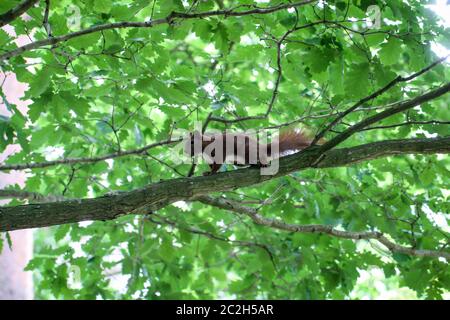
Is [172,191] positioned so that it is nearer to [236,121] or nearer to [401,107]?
[236,121]

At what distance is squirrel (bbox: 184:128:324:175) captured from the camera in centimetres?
404

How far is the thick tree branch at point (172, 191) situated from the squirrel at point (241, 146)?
Result: 0.93 meters

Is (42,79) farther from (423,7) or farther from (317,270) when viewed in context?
(317,270)

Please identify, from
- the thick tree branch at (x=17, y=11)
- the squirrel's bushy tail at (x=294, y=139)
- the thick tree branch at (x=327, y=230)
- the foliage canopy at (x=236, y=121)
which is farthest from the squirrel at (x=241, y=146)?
the thick tree branch at (x=17, y=11)

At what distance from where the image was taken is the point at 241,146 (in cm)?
406

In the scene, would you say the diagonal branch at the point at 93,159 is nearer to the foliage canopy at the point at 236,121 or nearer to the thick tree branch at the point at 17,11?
the foliage canopy at the point at 236,121

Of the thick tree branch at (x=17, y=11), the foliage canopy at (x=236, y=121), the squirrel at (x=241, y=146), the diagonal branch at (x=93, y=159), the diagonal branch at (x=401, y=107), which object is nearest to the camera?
the thick tree branch at (x=17, y=11)

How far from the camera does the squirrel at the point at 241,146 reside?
159 inches

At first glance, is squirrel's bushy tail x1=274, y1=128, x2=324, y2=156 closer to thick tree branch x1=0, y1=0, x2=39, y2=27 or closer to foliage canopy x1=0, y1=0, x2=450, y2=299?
foliage canopy x1=0, y1=0, x2=450, y2=299

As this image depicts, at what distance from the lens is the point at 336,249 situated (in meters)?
4.62

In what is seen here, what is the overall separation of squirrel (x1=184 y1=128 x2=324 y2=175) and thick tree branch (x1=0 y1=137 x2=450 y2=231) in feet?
3.04

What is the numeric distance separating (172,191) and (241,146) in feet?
4.09

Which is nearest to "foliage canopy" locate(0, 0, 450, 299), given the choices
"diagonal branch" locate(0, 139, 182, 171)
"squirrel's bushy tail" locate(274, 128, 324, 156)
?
"diagonal branch" locate(0, 139, 182, 171)

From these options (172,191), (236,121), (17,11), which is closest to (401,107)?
(236,121)
